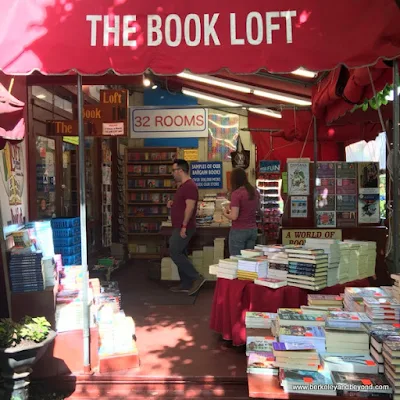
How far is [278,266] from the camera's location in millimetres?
4145

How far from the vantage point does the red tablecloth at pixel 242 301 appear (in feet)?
13.2

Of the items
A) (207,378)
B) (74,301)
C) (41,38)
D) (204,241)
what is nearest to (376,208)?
(204,241)

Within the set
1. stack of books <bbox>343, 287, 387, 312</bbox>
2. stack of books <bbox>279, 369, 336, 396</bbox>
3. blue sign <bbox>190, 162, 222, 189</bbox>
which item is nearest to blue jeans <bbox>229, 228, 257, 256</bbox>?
stack of books <bbox>343, 287, 387, 312</bbox>

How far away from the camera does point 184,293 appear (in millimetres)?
6633

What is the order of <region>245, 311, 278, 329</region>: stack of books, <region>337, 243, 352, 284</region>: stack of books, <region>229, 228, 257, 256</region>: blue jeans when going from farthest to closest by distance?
<region>229, 228, 257, 256</region>: blue jeans, <region>337, 243, 352, 284</region>: stack of books, <region>245, 311, 278, 329</region>: stack of books

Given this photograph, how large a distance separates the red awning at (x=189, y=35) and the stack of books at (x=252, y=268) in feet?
5.56

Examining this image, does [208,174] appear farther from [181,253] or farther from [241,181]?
[241,181]

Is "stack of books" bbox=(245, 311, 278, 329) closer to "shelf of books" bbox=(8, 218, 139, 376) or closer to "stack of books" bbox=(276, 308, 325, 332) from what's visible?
"stack of books" bbox=(276, 308, 325, 332)

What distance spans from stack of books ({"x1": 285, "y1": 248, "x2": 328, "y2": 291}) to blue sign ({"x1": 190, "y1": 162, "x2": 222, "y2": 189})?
26.4 ft

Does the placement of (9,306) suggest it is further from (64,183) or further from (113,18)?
(64,183)

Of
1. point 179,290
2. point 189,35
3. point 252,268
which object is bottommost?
point 179,290

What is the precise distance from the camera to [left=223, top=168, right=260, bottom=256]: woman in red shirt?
5598 millimetres

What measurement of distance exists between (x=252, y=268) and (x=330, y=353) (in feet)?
5.23

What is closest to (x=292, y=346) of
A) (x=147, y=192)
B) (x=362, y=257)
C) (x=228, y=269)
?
(x=228, y=269)
